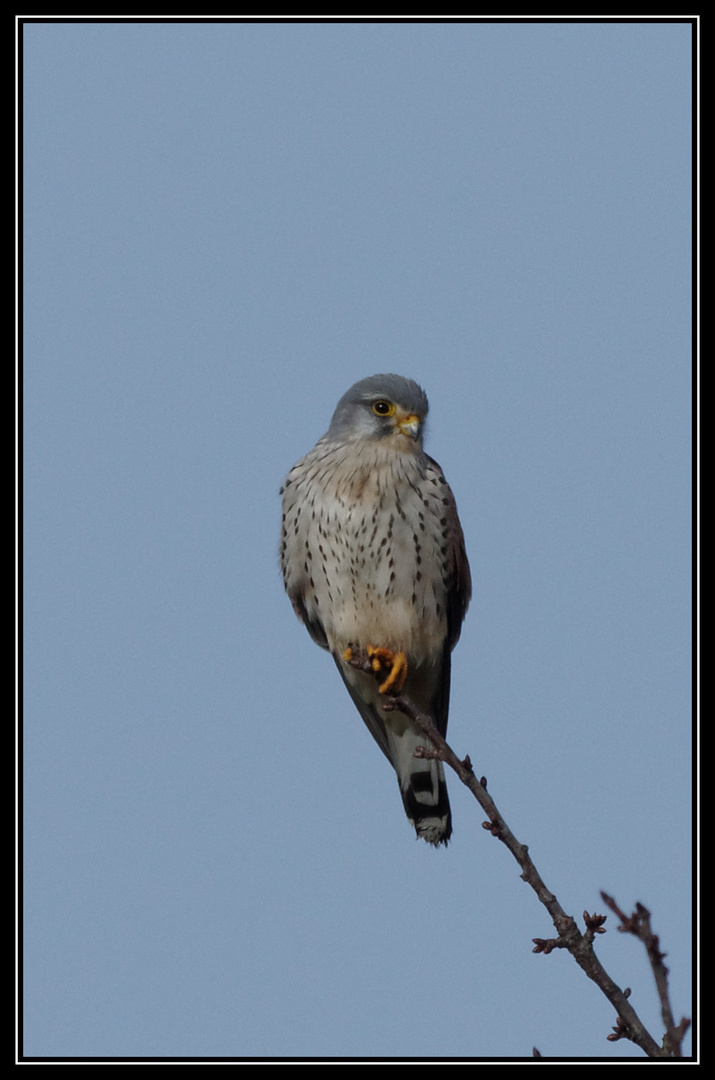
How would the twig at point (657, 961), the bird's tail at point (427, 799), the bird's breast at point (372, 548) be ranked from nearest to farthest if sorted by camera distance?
the twig at point (657, 961) → the bird's breast at point (372, 548) → the bird's tail at point (427, 799)

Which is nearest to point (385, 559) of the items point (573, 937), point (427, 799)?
point (427, 799)

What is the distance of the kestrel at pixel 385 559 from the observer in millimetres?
4699

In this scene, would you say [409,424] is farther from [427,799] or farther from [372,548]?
[427,799]

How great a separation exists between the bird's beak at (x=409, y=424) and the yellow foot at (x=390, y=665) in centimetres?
98

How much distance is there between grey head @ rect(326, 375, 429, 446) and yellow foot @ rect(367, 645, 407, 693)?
973 mm

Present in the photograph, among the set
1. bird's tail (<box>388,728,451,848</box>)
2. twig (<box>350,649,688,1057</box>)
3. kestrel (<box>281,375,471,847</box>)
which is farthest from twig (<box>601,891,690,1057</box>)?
bird's tail (<box>388,728,451,848</box>)

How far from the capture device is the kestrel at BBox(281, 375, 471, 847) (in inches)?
185

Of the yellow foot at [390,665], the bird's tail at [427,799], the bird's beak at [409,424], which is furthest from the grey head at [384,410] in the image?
the bird's tail at [427,799]

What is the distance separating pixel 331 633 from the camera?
4.92 metres

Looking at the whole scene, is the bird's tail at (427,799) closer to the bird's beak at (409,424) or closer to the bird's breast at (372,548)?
the bird's breast at (372,548)

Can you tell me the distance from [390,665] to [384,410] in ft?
3.84

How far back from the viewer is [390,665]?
4.84m
